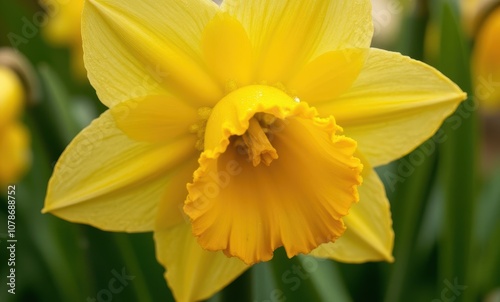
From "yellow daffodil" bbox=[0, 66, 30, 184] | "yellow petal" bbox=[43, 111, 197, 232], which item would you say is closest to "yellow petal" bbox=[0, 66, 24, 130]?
"yellow daffodil" bbox=[0, 66, 30, 184]

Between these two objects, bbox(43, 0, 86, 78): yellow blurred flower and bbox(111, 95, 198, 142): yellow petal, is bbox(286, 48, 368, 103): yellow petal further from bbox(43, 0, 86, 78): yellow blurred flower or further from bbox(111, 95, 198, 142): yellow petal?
bbox(43, 0, 86, 78): yellow blurred flower

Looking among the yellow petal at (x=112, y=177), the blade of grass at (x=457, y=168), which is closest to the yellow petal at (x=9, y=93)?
the yellow petal at (x=112, y=177)

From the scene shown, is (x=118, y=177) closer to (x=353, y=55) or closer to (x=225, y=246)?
(x=225, y=246)

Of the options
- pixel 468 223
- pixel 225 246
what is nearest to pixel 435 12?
pixel 468 223

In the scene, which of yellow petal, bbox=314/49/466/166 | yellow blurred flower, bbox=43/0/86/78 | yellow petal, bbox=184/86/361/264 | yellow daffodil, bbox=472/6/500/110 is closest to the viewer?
yellow petal, bbox=184/86/361/264

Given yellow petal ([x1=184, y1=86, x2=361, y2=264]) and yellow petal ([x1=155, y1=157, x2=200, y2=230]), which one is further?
yellow petal ([x1=155, y1=157, x2=200, y2=230])

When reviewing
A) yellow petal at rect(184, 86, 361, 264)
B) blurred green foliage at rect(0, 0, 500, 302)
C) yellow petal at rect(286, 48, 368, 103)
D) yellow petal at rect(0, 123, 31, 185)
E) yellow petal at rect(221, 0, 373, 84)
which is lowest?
blurred green foliage at rect(0, 0, 500, 302)

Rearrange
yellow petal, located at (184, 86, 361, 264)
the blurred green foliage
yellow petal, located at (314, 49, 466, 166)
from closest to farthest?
yellow petal, located at (184, 86, 361, 264)
yellow petal, located at (314, 49, 466, 166)
the blurred green foliage
